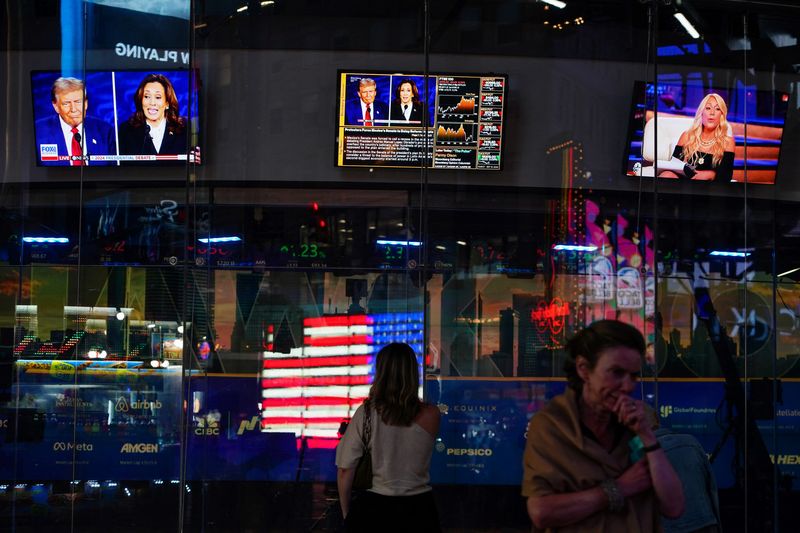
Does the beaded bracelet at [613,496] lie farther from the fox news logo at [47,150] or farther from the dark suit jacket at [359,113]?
the fox news logo at [47,150]

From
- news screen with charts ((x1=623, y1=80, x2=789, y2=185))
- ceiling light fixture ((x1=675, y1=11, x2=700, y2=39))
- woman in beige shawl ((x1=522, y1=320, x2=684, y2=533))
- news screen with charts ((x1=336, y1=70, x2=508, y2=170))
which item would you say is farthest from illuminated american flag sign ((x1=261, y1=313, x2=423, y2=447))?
woman in beige shawl ((x1=522, y1=320, x2=684, y2=533))

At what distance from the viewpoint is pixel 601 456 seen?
8.34ft

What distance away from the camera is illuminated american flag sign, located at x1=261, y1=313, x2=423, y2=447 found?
683 centimetres

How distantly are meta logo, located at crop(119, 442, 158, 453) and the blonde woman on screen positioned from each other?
172 inches

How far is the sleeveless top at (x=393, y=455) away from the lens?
414cm

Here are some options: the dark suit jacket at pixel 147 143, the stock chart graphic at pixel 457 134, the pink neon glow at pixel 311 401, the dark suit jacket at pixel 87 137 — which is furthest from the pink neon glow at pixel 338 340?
the dark suit jacket at pixel 87 137

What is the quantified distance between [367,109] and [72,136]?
6.98 ft

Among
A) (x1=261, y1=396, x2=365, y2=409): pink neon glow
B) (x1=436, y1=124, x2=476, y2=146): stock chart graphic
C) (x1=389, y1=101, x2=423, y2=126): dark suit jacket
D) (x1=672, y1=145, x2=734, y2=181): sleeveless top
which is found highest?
(x1=389, y1=101, x2=423, y2=126): dark suit jacket

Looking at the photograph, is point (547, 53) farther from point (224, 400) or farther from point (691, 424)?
point (224, 400)

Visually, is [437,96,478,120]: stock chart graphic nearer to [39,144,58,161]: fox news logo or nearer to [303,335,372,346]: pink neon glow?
[303,335,372,346]: pink neon glow

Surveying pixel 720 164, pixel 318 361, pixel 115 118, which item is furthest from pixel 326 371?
pixel 720 164

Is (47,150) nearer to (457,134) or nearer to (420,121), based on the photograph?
(420,121)

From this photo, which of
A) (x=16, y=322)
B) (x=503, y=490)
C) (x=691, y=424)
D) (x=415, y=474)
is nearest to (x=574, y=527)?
(x=415, y=474)

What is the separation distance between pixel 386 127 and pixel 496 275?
4.35 ft
